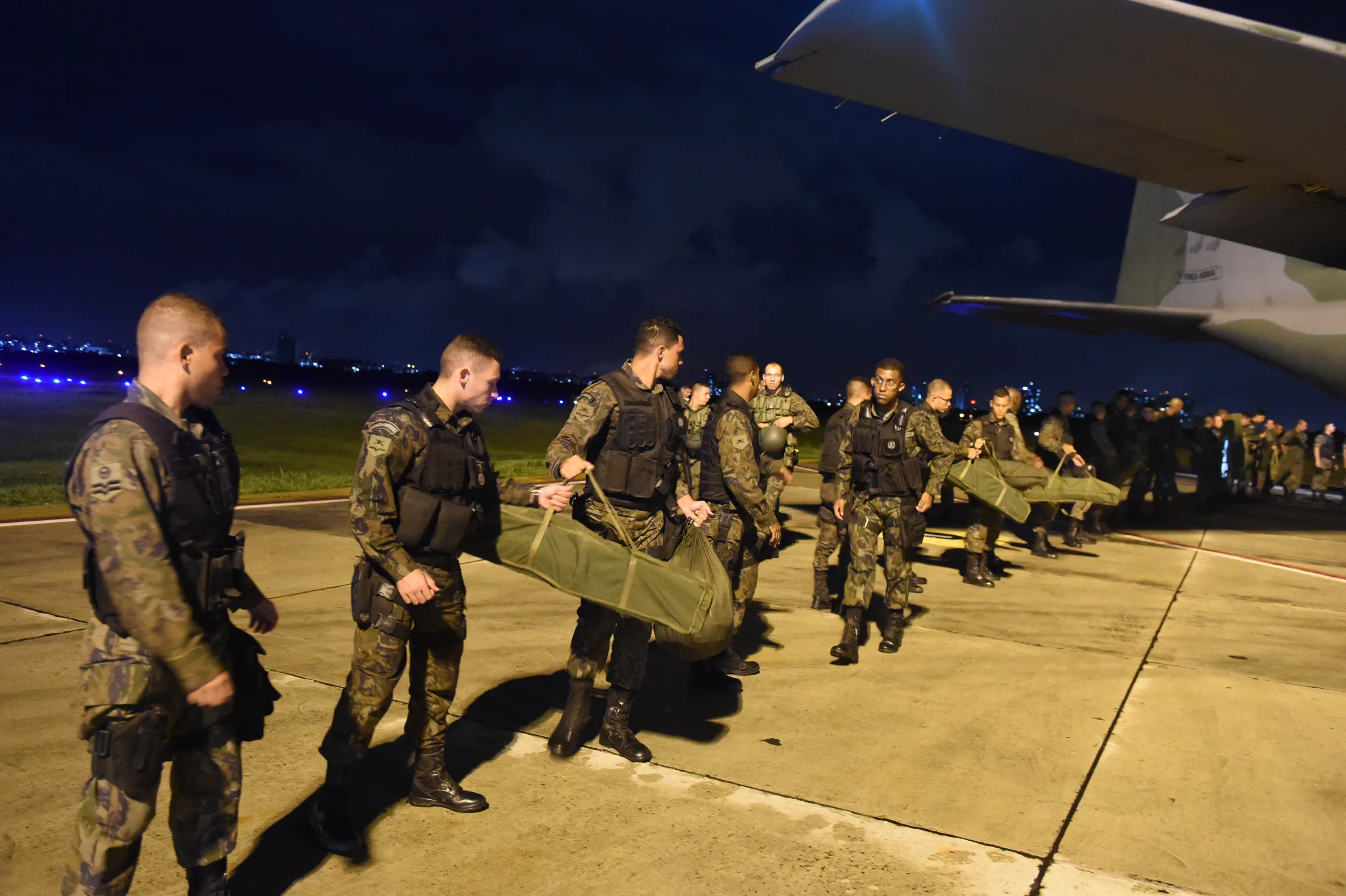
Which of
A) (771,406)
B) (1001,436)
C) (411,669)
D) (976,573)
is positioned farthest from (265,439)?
(411,669)

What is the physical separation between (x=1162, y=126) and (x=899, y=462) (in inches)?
208

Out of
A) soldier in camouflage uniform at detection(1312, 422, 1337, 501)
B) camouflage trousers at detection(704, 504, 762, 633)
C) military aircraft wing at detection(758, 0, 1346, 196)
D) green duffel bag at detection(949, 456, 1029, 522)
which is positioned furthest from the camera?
soldier in camouflage uniform at detection(1312, 422, 1337, 501)

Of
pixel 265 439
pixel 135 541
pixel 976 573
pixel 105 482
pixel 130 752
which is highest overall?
pixel 105 482

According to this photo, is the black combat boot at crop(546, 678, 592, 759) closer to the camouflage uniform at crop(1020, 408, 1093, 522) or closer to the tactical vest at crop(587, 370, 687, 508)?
the tactical vest at crop(587, 370, 687, 508)

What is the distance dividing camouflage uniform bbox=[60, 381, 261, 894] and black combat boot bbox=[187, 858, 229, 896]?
0.17m

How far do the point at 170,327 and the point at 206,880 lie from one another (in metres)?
1.56

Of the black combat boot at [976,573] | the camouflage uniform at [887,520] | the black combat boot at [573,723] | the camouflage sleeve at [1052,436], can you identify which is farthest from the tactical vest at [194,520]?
the camouflage sleeve at [1052,436]

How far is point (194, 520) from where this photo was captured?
240 centimetres

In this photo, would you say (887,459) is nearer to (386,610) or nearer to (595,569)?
(595,569)

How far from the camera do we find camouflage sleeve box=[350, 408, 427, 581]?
3221 mm

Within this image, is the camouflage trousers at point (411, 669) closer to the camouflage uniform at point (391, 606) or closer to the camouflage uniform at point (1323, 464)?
the camouflage uniform at point (391, 606)

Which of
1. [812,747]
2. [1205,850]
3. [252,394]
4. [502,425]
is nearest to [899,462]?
[812,747]

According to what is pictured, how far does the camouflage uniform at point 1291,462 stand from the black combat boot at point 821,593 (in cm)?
1845

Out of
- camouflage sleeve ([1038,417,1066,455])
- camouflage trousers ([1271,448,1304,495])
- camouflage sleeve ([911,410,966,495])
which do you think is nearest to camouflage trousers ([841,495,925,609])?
camouflage sleeve ([911,410,966,495])
